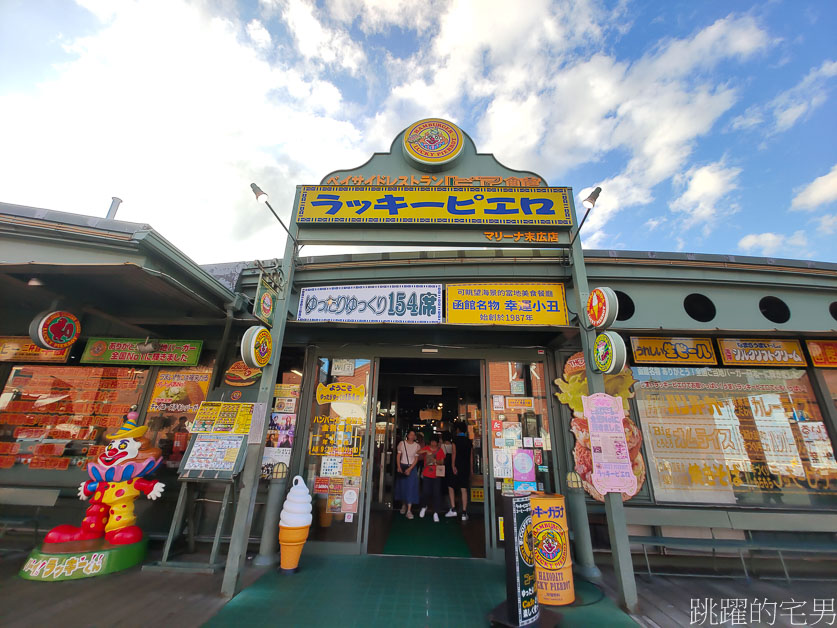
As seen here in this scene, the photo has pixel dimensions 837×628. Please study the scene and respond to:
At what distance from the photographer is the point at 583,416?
18.3 feet

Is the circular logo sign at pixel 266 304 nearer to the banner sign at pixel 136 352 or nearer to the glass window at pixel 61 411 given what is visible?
the banner sign at pixel 136 352

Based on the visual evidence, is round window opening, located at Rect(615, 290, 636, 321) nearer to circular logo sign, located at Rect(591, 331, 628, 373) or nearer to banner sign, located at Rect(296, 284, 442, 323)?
circular logo sign, located at Rect(591, 331, 628, 373)

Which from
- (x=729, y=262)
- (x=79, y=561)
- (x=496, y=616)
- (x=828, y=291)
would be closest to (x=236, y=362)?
(x=79, y=561)

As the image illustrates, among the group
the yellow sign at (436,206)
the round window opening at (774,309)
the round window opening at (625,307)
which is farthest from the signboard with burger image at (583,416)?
the round window opening at (774,309)

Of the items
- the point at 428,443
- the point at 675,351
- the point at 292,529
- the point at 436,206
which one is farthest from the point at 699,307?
the point at 292,529

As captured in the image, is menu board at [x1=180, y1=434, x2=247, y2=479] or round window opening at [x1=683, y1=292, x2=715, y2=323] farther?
round window opening at [x1=683, y1=292, x2=715, y2=323]

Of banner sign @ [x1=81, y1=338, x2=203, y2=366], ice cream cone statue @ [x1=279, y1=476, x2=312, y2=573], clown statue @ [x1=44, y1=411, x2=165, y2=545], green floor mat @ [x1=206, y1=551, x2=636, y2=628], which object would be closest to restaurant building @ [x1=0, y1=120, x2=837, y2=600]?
banner sign @ [x1=81, y1=338, x2=203, y2=366]

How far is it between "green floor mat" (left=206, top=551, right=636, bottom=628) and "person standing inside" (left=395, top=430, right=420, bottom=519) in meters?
2.53

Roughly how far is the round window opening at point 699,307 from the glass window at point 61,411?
401 inches

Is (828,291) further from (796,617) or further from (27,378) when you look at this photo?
(27,378)

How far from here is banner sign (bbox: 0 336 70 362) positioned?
20.7 ft

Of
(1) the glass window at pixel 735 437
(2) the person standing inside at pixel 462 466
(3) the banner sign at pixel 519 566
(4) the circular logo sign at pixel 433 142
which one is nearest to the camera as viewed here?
(3) the banner sign at pixel 519 566

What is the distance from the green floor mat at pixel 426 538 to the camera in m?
5.36

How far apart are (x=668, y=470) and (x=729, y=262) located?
12.3 ft
